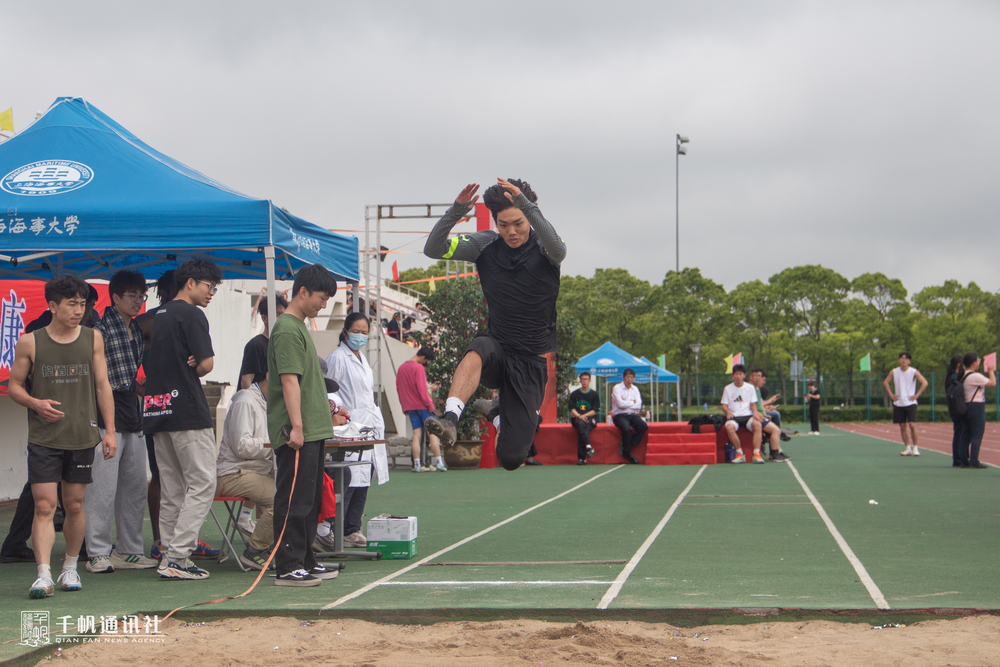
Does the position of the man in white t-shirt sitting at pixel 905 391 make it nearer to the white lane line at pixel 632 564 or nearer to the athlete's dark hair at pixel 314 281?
the white lane line at pixel 632 564

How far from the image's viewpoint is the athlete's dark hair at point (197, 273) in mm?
6270

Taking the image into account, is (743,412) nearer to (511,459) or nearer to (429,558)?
(429,558)

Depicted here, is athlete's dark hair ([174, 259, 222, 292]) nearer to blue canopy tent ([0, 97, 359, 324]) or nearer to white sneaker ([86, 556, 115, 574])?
blue canopy tent ([0, 97, 359, 324])

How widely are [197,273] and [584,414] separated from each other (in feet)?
38.3

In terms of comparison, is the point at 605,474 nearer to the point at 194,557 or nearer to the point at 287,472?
the point at 194,557

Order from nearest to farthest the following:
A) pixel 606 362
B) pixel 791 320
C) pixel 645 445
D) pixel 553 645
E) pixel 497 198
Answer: pixel 553 645 < pixel 497 198 < pixel 645 445 < pixel 606 362 < pixel 791 320

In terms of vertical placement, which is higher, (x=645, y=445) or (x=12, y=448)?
(x=12, y=448)

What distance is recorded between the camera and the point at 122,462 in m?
6.68

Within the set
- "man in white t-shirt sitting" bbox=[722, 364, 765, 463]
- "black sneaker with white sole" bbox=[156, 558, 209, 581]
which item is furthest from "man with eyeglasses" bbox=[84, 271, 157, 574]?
"man in white t-shirt sitting" bbox=[722, 364, 765, 463]

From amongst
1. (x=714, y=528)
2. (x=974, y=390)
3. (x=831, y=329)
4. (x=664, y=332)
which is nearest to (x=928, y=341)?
(x=831, y=329)

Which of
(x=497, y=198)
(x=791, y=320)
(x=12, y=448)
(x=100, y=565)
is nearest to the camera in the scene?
(x=497, y=198)

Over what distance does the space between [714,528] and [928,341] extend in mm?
45985

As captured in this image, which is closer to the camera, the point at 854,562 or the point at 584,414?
the point at 854,562

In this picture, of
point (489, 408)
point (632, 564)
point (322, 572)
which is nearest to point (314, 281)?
point (489, 408)
